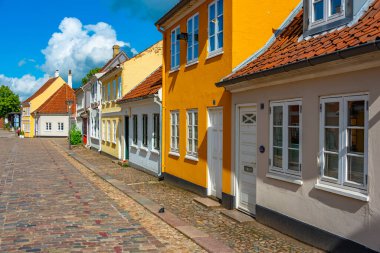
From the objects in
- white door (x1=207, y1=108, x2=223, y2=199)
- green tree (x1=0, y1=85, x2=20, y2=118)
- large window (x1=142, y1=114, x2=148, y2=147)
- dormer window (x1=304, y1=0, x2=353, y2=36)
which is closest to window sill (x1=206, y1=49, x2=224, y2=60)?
white door (x1=207, y1=108, x2=223, y2=199)

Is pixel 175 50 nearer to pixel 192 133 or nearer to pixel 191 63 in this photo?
pixel 191 63

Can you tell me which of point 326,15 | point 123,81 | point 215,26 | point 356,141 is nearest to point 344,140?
point 356,141

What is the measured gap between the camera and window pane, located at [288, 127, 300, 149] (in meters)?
7.15

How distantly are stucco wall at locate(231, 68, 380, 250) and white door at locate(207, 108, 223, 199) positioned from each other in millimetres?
1797

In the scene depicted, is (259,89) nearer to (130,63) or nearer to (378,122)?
(378,122)

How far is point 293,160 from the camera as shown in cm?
727

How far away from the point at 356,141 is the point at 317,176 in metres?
0.98

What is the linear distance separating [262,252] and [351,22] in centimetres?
395

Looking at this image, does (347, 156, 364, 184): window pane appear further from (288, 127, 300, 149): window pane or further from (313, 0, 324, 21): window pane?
(313, 0, 324, 21): window pane

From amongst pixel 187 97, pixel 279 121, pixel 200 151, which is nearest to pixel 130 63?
pixel 187 97

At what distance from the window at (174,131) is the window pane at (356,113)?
7946 mm

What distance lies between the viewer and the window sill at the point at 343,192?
216 inches

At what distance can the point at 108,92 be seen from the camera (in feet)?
86.8

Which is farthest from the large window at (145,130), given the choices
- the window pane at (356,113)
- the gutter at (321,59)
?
the window pane at (356,113)
